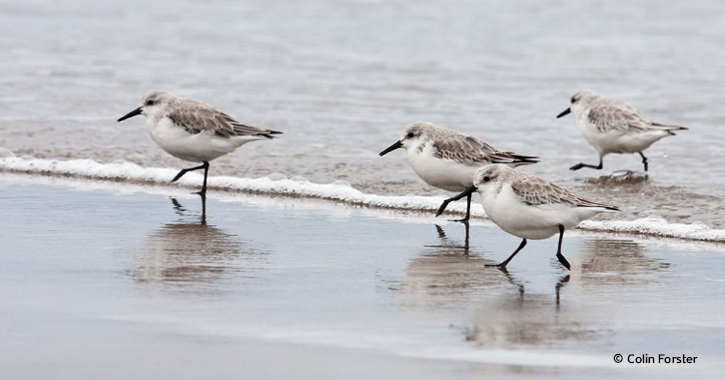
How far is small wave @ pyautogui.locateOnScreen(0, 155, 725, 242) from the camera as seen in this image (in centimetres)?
910

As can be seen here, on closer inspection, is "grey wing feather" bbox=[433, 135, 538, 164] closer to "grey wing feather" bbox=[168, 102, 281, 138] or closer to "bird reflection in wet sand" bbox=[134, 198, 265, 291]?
"grey wing feather" bbox=[168, 102, 281, 138]

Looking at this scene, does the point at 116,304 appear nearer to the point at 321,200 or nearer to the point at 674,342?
the point at 674,342

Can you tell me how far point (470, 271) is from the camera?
740cm

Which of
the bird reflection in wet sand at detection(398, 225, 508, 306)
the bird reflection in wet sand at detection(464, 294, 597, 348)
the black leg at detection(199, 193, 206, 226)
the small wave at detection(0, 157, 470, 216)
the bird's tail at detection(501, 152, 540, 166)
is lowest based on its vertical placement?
the bird reflection in wet sand at detection(464, 294, 597, 348)

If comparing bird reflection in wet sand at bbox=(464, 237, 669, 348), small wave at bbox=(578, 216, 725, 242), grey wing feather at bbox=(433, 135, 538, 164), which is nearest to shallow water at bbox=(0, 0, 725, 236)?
small wave at bbox=(578, 216, 725, 242)

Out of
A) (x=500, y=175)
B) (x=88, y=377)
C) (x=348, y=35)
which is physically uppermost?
(x=348, y=35)

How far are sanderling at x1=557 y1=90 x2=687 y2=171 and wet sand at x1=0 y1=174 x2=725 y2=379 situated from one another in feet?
12.0

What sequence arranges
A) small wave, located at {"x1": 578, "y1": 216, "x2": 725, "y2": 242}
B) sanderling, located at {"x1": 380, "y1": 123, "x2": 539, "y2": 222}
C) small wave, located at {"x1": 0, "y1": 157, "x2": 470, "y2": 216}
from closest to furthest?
small wave, located at {"x1": 578, "y1": 216, "x2": 725, "y2": 242}, sanderling, located at {"x1": 380, "y1": 123, "x2": 539, "y2": 222}, small wave, located at {"x1": 0, "y1": 157, "x2": 470, "y2": 216}

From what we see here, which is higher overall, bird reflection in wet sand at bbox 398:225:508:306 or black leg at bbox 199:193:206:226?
black leg at bbox 199:193:206:226

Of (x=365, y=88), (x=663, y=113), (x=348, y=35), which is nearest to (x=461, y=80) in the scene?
(x=365, y=88)

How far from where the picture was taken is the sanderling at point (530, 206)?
725cm

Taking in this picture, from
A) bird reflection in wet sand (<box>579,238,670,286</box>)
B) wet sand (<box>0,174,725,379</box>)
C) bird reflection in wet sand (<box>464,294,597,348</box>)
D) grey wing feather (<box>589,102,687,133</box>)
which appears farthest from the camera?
grey wing feather (<box>589,102,687,133</box>)

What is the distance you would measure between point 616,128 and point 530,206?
5.52 meters

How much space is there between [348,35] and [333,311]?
19.1 metres
